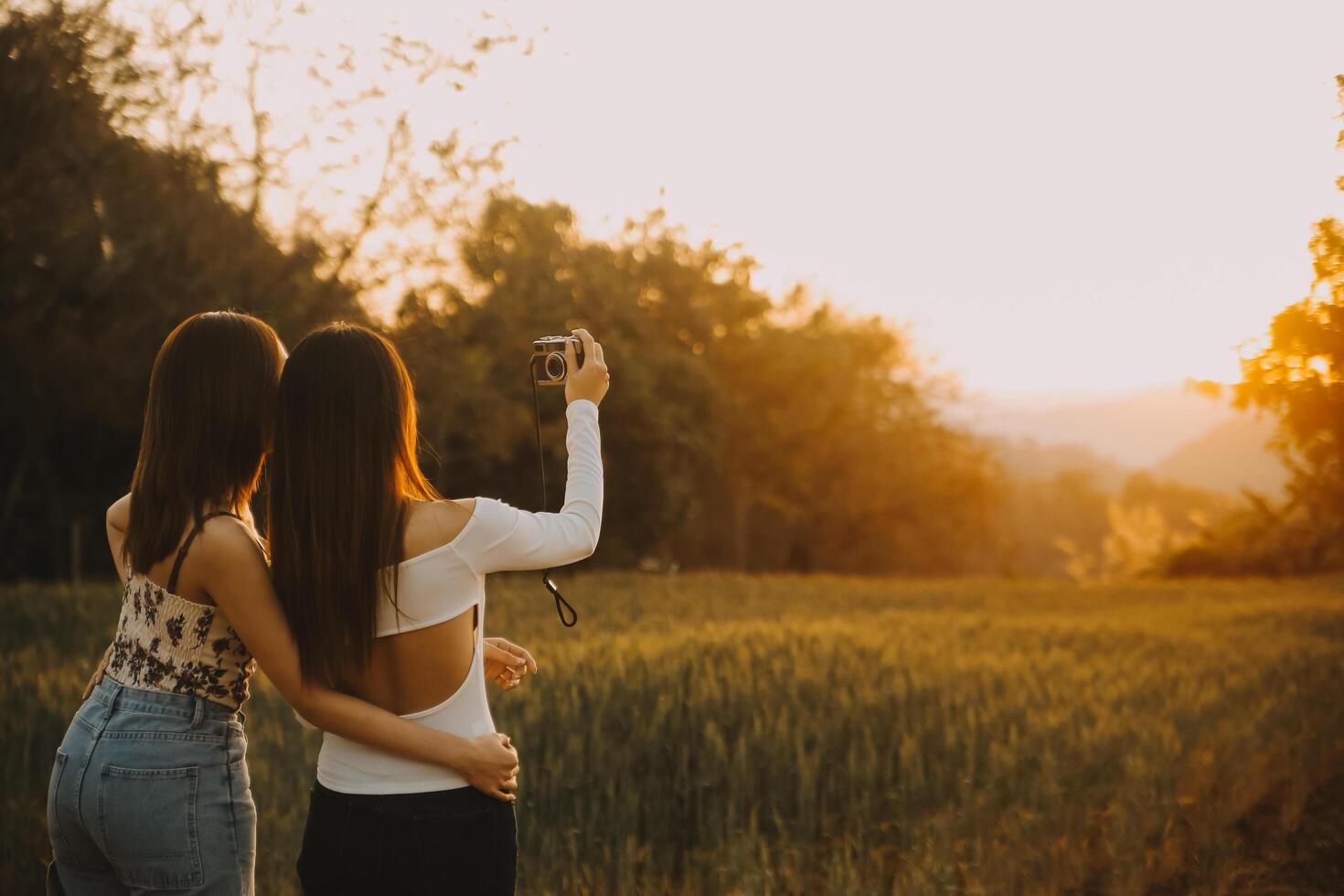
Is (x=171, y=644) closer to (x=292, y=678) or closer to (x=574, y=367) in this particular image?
(x=292, y=678)

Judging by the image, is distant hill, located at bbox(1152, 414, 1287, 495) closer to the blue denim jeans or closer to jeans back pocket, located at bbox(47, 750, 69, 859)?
the blue denim jeans

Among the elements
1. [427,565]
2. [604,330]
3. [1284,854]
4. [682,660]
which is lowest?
[1284,854]

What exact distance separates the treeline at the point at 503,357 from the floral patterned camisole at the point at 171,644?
3.87 feet

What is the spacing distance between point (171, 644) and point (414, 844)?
25.5 inches

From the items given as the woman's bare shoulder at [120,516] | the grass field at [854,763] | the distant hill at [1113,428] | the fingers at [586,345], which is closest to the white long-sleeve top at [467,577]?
the fingers at [586,345]

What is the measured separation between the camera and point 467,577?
2.12m

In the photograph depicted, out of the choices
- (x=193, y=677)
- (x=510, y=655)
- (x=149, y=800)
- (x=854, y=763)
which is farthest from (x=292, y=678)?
(x=854, y=763)

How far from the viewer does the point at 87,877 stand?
89.2 inches

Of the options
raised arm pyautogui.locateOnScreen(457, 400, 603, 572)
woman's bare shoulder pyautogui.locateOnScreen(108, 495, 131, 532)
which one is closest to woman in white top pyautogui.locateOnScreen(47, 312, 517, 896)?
woman's bare shoulder pyautogui.locateOnScreen(108, 495, 131, 532)

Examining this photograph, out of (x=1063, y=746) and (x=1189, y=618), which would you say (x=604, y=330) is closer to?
(x=1189, y=618)

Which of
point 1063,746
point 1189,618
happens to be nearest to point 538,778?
point 1063,746

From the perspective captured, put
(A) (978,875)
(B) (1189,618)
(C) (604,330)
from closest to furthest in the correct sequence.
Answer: (A) (978,875)
(B) (1189,618)
(C) (604,330)

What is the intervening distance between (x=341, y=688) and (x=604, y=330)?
25543 millimetres

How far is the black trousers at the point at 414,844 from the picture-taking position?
2.16 m
